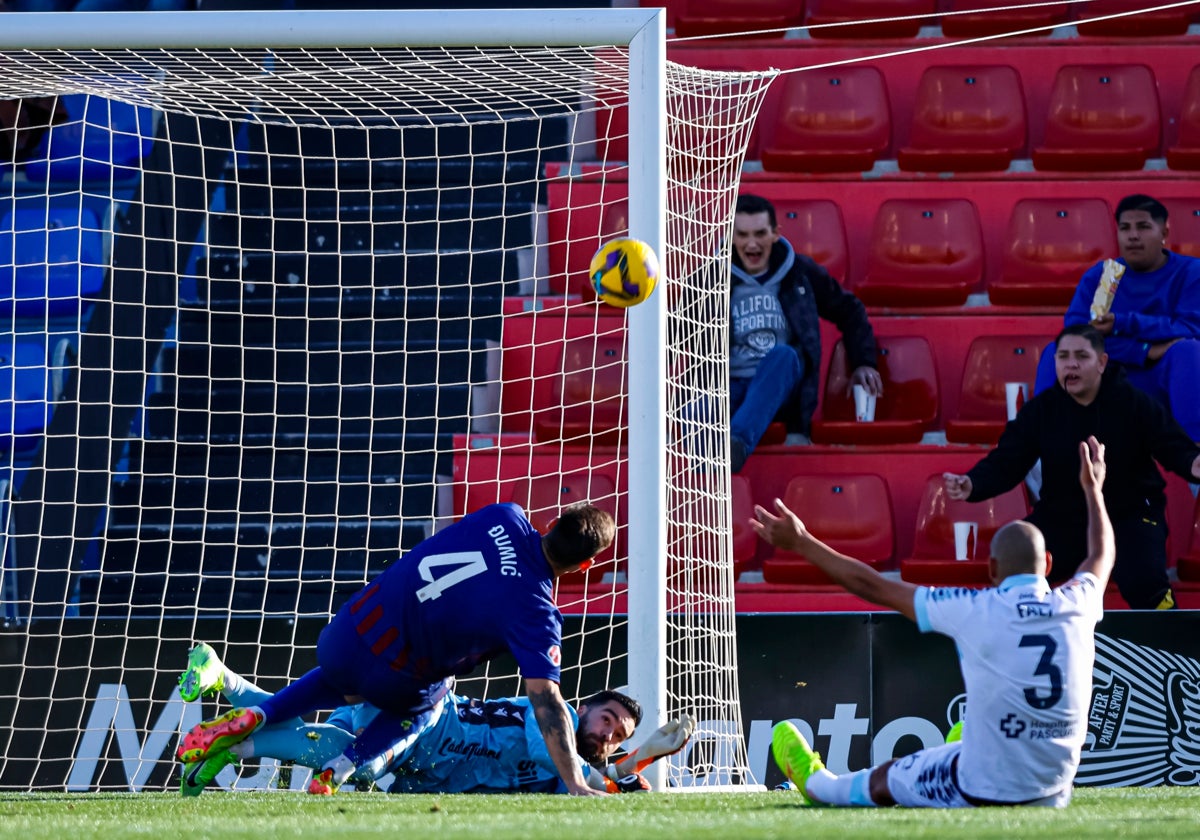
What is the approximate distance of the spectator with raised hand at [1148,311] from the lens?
751cm

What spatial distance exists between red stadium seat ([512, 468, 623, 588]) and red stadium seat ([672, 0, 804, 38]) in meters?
3.26

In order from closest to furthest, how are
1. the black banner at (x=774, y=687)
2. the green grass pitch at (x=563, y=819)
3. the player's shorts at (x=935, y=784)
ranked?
the green grass pitch at (x=563, y=819), the player's shorts at (x=935, y=784), the black banner at (x=774, y=687)

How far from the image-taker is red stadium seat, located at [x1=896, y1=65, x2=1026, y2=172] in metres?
8.95

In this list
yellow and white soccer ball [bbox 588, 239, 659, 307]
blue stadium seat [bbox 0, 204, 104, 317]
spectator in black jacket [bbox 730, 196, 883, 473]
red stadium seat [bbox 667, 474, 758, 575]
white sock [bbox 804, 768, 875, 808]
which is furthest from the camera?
blue stadium seat [bbox 0, 204, 104, 317]

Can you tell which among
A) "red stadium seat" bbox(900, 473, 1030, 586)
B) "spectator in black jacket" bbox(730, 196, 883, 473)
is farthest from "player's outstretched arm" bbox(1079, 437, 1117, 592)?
"spectator in black jacket" bbox(730, 196, 883, 473)

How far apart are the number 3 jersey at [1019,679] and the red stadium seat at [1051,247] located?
4.35 m

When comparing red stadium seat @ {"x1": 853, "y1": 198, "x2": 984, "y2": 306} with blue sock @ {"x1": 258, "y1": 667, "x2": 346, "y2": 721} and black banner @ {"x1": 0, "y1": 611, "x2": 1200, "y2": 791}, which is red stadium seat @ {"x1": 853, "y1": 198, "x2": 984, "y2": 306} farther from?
blue sock @ {"x1": 258, "y1": 667, "x2": 346, "y2": 721}

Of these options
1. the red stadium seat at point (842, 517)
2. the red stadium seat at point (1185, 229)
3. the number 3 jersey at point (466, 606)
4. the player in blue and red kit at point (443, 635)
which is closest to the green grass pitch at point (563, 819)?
the player in blue and red kit at point (443, 635)

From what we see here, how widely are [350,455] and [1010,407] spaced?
129 inches

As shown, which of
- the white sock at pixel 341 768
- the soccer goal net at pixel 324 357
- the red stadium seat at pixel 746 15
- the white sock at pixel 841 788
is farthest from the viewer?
the red stadium seat at pixel 746 15

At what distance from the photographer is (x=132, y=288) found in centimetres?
799

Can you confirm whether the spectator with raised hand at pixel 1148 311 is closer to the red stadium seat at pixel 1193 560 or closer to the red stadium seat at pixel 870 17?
A: the red stadium seat at pixel 1193 560

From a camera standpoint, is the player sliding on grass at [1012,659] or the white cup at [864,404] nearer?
the player sliding on grass at [1012,659]

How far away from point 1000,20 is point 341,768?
20.7ft
